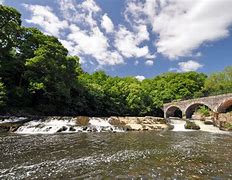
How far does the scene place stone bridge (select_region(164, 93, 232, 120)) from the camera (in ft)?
124

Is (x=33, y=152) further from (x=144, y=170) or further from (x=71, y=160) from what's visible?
(x=144, y=170)

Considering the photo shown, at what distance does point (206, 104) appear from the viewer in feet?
136

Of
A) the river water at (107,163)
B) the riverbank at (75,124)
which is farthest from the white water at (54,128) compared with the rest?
the river water at (107,163)

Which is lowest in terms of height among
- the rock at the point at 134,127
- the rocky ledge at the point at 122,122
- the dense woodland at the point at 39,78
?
the rock at the point at 134,127

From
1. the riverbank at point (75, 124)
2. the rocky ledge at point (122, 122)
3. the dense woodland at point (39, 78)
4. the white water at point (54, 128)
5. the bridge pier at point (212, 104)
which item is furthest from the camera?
the bridge pier at point (212, 104)

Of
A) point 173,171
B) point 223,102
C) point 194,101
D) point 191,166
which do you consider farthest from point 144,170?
point 194,101

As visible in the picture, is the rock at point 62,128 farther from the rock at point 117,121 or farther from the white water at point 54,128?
the rock at point 117,121

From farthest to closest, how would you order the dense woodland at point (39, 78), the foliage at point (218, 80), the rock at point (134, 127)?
the foliage at point (218, 80) < the dense woodland at point (39, 78) < the rock at point (134, 127)

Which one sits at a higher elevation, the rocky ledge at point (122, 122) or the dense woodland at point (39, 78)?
the dense woodland at point (39, 78)

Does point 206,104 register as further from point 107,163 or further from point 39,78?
point 107,163

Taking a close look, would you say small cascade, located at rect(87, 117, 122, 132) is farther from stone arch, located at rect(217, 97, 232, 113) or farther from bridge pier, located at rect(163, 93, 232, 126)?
stone arch, located at rect(217, 97, 232, 113)

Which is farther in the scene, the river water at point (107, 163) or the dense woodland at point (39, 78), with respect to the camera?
the dense woodland at point (39, 78)

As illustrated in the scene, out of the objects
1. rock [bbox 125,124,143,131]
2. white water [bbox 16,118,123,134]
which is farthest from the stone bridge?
white water [bbox 16,118,123,134]

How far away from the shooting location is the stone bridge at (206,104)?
37.9 metres
